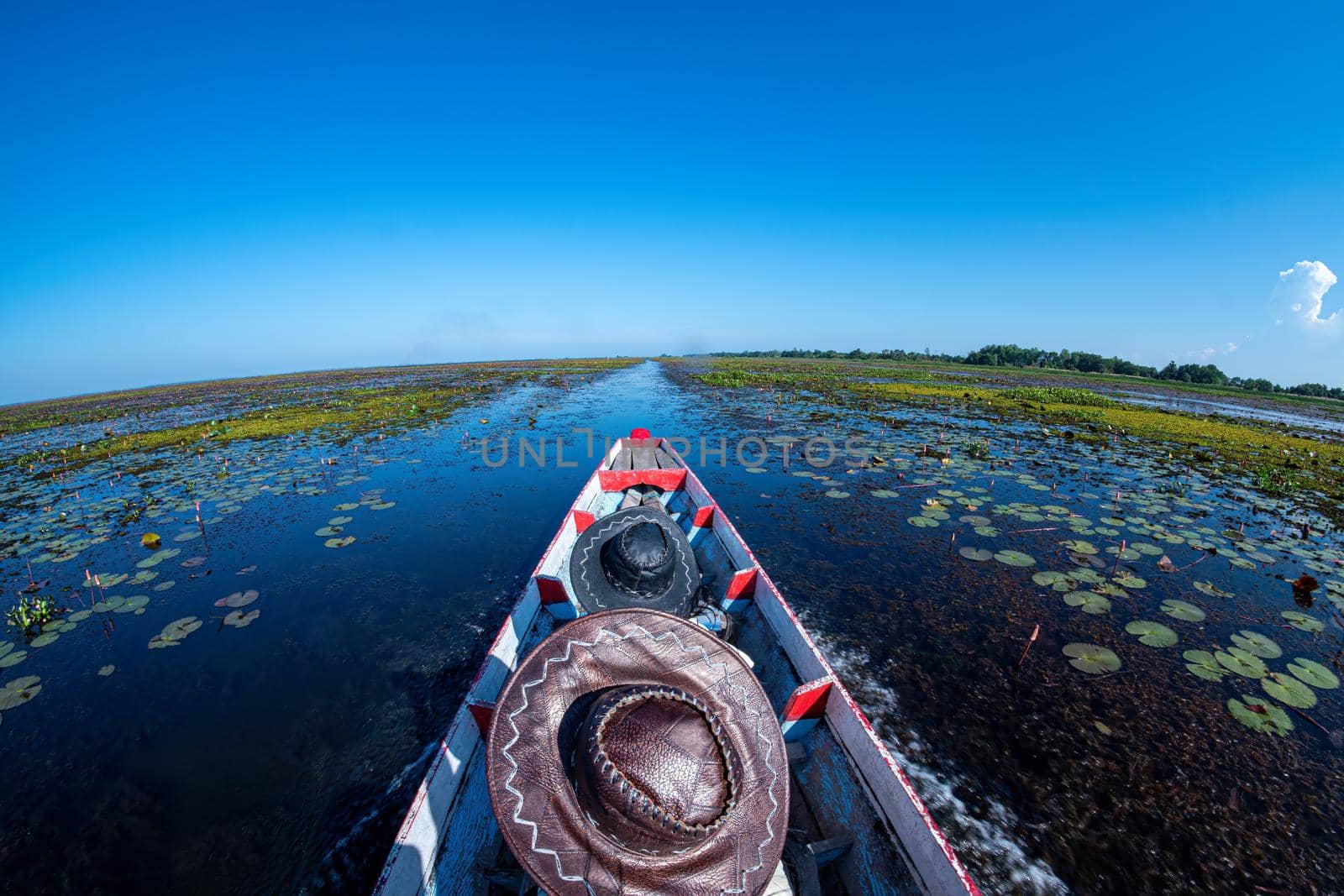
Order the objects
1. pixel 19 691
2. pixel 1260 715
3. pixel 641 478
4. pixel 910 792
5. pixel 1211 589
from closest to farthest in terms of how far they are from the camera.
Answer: pixel 910 792, pixel 1260 715, pixel 19 691, pixel 1211 589, pixel 641 478

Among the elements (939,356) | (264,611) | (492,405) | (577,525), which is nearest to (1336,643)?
(577,525)

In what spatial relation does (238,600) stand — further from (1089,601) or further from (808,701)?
(1089,601)

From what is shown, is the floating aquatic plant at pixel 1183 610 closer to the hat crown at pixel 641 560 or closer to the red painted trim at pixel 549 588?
the hat crown at pixel 641 560

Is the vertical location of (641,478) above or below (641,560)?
below

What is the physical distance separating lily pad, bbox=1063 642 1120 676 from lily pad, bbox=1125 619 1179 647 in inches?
22.0

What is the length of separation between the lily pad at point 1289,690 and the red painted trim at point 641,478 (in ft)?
26.5

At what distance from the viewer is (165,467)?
13.6 metres

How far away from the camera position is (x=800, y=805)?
3377mm

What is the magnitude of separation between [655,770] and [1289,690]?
777cm

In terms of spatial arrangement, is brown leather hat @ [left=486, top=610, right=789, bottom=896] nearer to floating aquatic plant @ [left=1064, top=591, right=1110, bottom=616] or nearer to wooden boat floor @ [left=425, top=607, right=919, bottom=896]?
wooden boat floor @ [left=425, top=607, right=919, bottom=896]

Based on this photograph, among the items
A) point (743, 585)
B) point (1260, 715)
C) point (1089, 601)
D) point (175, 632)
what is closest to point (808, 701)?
point (743, 585)

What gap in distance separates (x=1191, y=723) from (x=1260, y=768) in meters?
0.48

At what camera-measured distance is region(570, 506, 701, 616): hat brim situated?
13.4ft

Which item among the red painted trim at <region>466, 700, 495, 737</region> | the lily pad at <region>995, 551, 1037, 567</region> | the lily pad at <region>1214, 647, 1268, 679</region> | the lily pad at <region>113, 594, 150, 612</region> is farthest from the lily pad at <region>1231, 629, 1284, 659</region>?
the lily pad at <region>113, 594, 150, 612</region>
